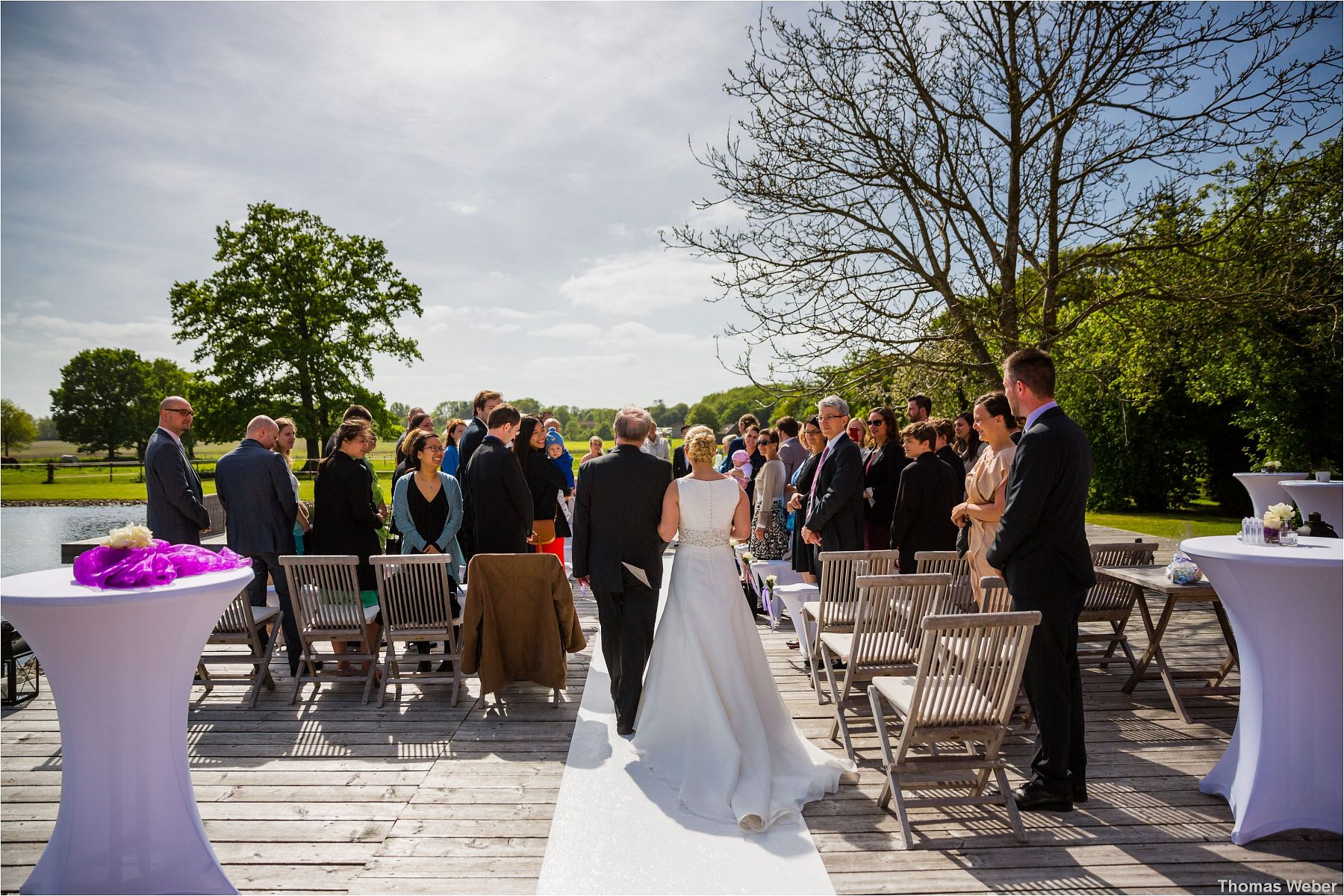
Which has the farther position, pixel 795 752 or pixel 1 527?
pixel 1 527

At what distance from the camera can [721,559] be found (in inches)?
181

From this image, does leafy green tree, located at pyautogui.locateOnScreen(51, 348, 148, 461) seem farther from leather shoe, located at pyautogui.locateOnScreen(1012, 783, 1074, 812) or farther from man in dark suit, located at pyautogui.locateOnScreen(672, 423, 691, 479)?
leather shoe, located at pyautogui.locateOnScreen(1012, 783, 1074, 812)

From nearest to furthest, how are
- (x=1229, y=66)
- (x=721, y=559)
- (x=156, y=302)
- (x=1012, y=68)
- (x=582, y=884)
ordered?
(x=582, y=884)
(x=721, y=559)
(x=1229, y=66)
(x=1012, y=68)
(x=156, y=302)

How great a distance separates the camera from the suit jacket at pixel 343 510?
6008 mm

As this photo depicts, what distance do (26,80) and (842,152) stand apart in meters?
8.10

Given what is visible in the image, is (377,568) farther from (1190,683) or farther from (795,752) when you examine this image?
(1190,683)

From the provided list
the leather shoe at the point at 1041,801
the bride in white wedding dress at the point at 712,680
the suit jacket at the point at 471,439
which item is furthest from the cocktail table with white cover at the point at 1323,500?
the suit jacket at the point at 471,439

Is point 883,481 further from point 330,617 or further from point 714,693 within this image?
point 330,617

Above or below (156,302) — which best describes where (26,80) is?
below

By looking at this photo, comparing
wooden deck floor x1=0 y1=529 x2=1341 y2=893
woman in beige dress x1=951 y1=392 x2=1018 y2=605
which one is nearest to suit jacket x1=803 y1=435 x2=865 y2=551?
woman in beige dress x1=951 y1=392 x2=1018 y2=605

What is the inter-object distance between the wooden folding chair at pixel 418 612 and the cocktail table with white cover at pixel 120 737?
2380mm

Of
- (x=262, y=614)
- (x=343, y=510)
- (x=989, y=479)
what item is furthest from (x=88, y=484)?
(x=989, y=479)

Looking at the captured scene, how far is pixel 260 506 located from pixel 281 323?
78.9 ft

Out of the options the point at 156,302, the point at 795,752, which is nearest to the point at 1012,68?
the point at 795,752
